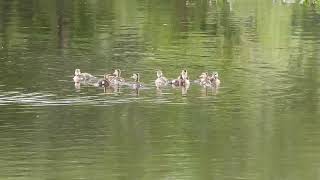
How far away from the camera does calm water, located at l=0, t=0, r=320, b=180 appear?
60.3ft

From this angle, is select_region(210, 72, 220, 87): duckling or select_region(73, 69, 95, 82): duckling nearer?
select_region(210, 72, 220, 87): duckling

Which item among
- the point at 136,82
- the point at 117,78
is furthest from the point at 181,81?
the point at 117,78

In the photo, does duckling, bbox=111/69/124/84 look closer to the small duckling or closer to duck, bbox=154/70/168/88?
the small duckling

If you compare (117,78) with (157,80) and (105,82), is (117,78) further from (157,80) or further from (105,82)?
(157,80)

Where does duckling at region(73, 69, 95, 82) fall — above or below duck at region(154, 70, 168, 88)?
above

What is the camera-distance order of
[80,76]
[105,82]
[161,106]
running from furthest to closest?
[80,76], [105,82], [161,106]

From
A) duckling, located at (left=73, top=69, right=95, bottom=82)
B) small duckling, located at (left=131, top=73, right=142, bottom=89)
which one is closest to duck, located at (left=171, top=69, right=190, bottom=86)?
small duckling, located at (left=131, top=73, right=142, bottom=89)

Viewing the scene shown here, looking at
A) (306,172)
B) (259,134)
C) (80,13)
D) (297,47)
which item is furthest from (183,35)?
(306,172)

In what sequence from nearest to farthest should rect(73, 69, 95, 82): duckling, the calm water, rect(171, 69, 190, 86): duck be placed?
the calm water
rect(171, 69, 190, 86): duck
rect(73, 69, 95, 82): duckling

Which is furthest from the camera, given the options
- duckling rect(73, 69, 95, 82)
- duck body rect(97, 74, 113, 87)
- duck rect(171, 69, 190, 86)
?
duckling rect(73, 69, 95, 82)

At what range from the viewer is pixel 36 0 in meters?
59.8

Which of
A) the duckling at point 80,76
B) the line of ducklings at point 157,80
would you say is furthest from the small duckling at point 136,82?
the duckling at point 80,76

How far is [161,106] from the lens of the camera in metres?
23.8

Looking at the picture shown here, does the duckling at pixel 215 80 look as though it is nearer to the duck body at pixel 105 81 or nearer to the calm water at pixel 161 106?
the calm water at pixel 161 106
